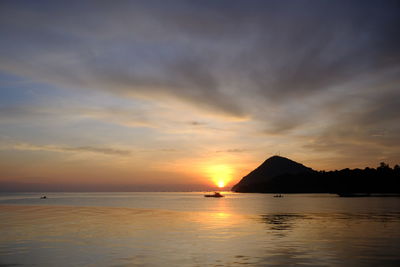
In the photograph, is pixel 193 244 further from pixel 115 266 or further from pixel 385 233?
pixel 385 233

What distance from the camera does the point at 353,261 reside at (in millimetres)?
34281

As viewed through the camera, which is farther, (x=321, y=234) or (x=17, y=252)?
(x=321, y=234)

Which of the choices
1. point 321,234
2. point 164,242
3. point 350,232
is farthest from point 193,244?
point 350,232

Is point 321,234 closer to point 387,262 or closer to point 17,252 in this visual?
point 387,262

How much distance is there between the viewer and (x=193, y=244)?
44438mm

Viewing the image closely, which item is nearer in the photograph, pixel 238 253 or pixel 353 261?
pixel 353 261

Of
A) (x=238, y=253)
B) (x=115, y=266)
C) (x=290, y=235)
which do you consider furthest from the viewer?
(x=290, y=235)

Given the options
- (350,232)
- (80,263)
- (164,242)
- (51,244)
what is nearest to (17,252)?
(51,244)

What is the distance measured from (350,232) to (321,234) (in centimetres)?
565

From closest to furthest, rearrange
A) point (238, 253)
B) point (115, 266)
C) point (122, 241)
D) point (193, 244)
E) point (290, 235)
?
point (115, 266) → point (238, 253) → point (193, 244) → point (122, 241) → point (290, 235)

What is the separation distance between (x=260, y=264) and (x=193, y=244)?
13.5 m

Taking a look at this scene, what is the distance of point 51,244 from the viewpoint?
44.7 metres

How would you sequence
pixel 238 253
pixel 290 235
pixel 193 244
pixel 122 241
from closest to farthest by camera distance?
pixel 238 253 → pixel 193 244 → pixel 122 241 → pixel 290 235

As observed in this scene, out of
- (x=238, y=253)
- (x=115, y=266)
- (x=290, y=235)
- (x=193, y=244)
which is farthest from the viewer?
(x=290, y=235)
